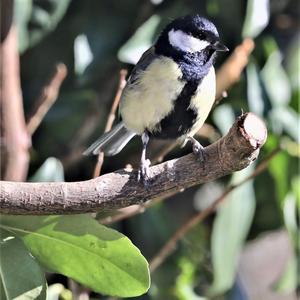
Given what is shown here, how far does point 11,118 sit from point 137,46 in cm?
22

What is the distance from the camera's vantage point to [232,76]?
1204 millimetres

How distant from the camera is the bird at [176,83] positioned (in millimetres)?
1033

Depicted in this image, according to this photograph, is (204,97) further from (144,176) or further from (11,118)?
(11,118)

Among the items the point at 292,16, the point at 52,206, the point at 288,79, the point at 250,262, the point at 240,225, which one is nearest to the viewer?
Answer: the point at 52,206

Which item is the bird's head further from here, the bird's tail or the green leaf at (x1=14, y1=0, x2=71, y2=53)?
the green leaf at (x1=14, y1=0, x2=71, y2=53)

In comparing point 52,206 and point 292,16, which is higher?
point 52,206

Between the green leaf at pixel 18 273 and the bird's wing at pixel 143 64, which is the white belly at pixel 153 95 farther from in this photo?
the green leaf at pixel 18 273

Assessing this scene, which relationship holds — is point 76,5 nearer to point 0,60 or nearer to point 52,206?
point 0,60

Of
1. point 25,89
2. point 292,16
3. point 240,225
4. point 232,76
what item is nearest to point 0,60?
point 25,89

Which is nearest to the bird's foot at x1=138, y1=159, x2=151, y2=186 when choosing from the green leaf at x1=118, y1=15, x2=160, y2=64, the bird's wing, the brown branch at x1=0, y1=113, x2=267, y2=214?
the brown branch at x1=0, y1=113, x2=267, y2=214

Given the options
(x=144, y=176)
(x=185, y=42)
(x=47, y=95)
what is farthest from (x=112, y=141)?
(x=144, y=176)

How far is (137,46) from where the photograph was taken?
4.03 feet

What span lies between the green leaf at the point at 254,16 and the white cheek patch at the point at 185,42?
228 millimetres

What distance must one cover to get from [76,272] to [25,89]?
581mm
